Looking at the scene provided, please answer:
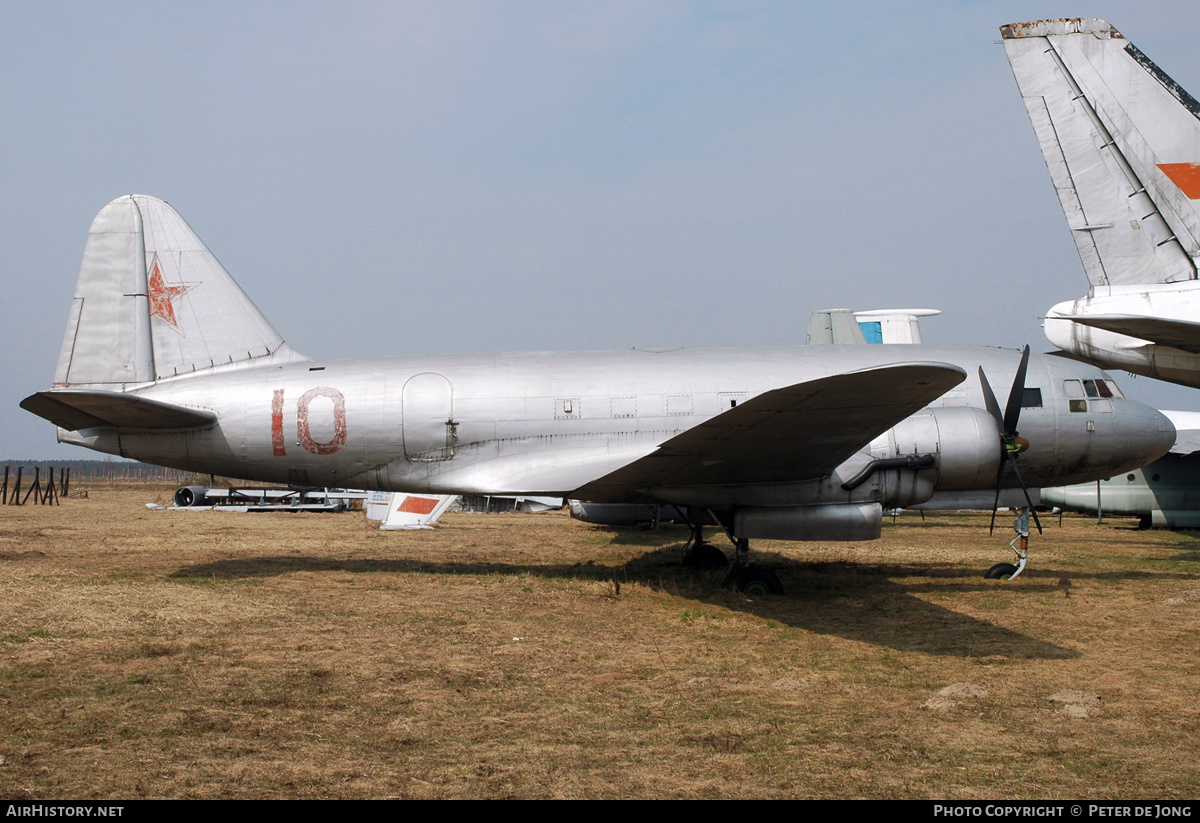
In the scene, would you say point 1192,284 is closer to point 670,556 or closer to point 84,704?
point 670,556

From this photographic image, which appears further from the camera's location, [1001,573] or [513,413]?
[1001,573]

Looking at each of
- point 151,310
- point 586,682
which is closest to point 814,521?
point 586,682

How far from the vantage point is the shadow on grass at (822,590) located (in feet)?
29.6

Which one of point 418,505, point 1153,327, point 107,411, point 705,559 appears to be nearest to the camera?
point 1153,327

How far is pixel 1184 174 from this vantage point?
14.0 m

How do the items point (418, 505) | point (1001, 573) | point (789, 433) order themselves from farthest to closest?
point (418, 505) → point (1001, 573) → point (789, 433)

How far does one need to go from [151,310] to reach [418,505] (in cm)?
1274

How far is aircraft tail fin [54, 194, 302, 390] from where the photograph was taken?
13375 mm

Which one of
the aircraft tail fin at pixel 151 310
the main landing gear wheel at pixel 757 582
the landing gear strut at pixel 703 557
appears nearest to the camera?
the main landing gear wheel at pixel 757 582

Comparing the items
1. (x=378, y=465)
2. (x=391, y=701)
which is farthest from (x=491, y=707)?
(x=378, y=465)

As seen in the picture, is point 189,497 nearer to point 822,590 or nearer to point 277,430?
point 277,430

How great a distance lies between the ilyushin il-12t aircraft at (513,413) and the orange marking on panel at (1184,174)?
372 cm

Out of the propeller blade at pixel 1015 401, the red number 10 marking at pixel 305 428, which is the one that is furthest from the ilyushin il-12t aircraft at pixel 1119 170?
the red number 10 marking at pixel 305 428

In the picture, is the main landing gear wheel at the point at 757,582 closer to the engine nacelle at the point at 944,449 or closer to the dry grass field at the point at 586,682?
the dry grass field at the point at 586,682
